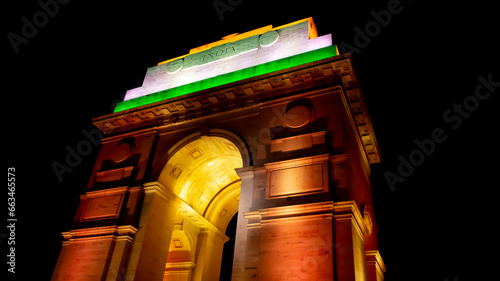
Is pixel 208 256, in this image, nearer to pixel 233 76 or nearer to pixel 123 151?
pixel 123 151

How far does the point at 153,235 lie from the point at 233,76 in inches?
332

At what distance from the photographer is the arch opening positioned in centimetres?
1839

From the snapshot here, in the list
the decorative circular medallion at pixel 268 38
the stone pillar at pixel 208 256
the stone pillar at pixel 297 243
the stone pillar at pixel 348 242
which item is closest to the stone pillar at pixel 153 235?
the stone pillar at pixel 208 256

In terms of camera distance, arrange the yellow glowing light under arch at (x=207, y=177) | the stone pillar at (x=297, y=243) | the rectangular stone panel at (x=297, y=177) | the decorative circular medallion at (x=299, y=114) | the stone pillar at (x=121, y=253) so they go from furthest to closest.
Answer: the yellow glowing light under arch at (x=207, y=177)
the decorative circular medallion at (x=299, y=114)
the stone pillar at (x=121, y=253)
the rectangular stone panel at (x=297, y=177)
the stone pillar at (x=297, y=243)

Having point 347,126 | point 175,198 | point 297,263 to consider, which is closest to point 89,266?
point 175,198

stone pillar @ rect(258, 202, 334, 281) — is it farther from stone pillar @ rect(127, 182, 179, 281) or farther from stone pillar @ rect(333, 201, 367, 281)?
stone pillar @ rect(127, 182, 179, 281)

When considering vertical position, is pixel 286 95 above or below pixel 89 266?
above

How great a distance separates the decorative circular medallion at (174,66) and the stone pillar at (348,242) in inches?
508

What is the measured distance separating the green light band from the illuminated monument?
0.21ft

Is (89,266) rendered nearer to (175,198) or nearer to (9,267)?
(175,198)

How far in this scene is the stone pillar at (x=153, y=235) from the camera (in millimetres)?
15234

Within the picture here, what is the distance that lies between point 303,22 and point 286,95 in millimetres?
5299

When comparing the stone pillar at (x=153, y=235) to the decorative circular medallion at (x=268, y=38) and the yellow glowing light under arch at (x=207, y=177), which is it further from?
the decorative circular medallion at (x=268, y=38)

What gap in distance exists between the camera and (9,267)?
73.3 feet
